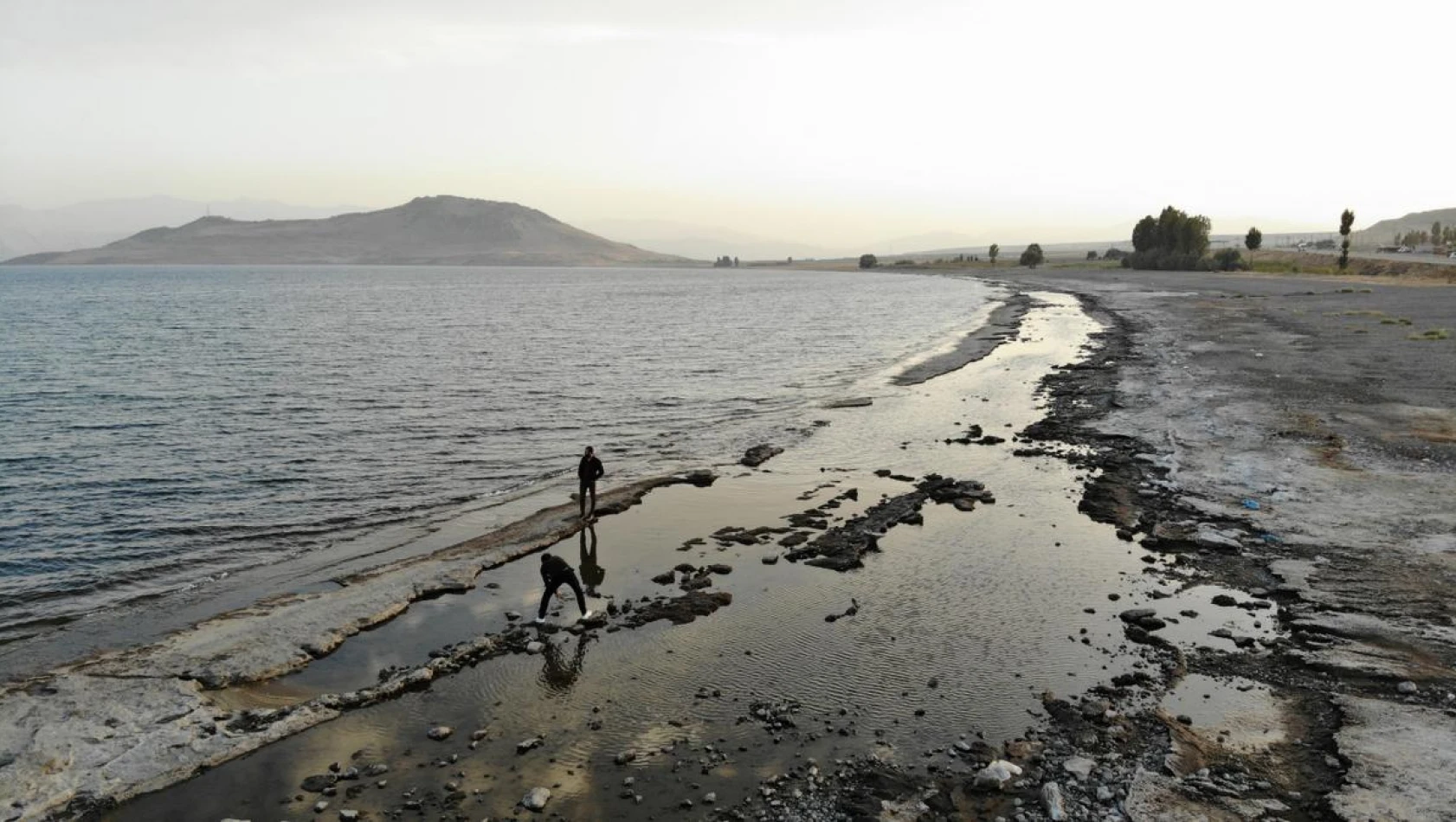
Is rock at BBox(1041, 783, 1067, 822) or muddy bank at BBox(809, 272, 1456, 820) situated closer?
rock at BBox(1041, 783, 1067, 822)

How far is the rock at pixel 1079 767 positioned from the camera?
11.5 m

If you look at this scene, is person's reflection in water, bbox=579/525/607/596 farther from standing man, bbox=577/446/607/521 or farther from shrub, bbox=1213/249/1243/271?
shrub, bbox=1213/249/1243/271

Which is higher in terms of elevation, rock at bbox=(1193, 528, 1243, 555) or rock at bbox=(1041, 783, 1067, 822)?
rock at bbox=(1193, 528, 1243, 555)

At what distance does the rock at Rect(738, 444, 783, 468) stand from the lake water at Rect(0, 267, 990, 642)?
1.02 metres

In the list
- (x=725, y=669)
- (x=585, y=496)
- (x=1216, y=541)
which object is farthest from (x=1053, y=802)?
(x=585, y=496)

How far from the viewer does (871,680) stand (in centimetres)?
1481

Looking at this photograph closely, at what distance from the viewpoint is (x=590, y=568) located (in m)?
21.2

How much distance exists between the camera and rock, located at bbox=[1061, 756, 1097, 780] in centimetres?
1154

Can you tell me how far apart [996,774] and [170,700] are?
14.2 metres

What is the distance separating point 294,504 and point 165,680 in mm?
12321

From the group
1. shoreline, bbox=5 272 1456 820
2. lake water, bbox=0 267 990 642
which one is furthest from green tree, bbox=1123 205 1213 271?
shoreline, bbox=5 272 1456 820

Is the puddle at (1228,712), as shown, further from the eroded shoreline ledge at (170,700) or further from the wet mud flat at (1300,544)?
the eroded shoreline ledge at (170,700)

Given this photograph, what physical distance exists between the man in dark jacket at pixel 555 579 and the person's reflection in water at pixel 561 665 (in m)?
0.85

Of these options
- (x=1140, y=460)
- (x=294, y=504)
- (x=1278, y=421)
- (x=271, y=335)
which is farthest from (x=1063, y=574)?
(x=271, y=335)
